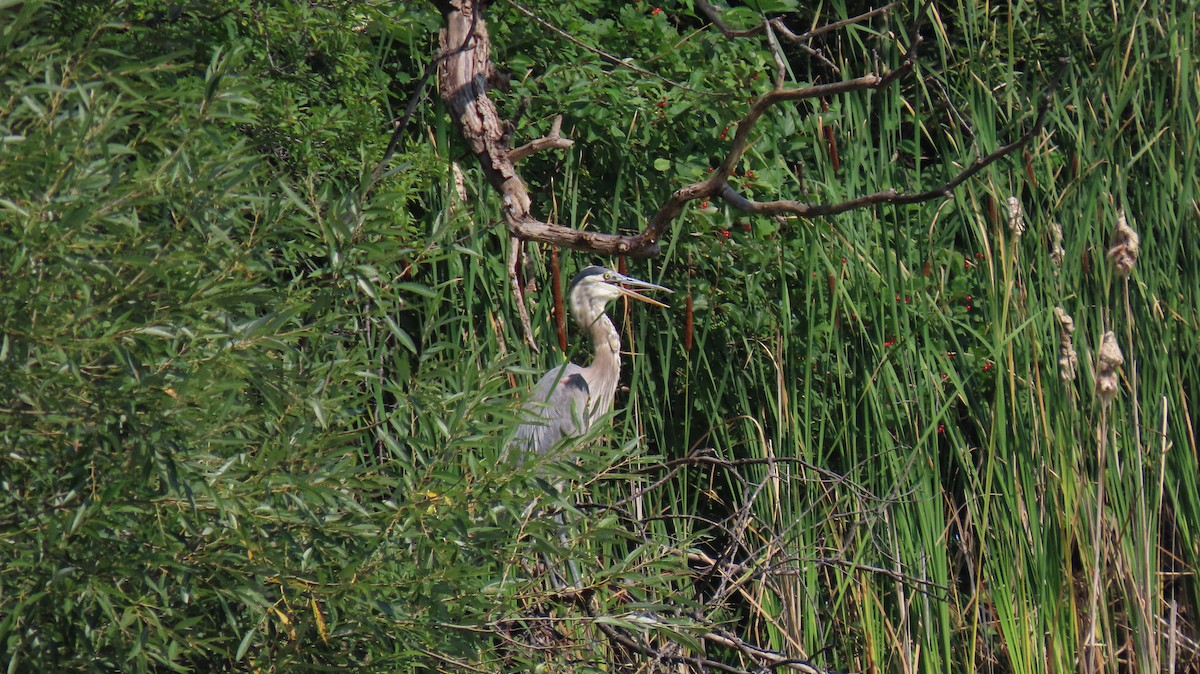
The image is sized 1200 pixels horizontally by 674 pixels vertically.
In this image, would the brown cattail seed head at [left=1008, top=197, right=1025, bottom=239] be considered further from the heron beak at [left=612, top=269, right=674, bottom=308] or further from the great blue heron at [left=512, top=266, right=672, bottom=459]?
the great blue heron at [left=512, top=266, right=672, bottom=459]

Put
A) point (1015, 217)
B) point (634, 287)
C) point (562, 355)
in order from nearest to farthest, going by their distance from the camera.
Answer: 1. point (1015, 217)
2. point (562, 355)
3. point (634, 287)

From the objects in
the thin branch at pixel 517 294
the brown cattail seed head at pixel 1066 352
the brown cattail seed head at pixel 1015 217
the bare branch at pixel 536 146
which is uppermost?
the bare branch at pixel 536 146

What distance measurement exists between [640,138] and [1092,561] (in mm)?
1651

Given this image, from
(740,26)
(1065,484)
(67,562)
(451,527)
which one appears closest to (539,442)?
(740,26)

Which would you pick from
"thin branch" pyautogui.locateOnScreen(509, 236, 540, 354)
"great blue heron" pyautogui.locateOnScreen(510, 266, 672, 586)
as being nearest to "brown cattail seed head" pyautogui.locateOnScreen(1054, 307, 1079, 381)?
"thin branch" pyautogui.locateOnScreen(509, 236, 540, 354)

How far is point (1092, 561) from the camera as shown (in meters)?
2.98

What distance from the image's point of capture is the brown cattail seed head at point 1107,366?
8.48 ft

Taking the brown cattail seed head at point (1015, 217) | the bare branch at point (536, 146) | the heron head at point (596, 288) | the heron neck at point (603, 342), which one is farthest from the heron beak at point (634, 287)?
the brown cattail seed head at point (1015, 217)

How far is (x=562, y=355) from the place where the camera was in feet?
10.8

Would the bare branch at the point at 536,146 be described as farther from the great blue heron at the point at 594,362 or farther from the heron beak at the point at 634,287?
the great blue heron at the point at 594,362

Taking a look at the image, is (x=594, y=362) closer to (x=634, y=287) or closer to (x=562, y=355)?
(x=634, y=287)

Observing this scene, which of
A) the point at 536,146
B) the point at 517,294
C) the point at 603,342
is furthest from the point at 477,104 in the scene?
the point at 603,342

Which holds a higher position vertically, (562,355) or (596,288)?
(562,355)

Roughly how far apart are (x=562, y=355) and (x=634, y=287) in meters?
0.75
